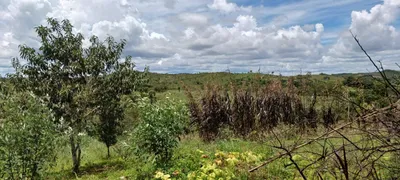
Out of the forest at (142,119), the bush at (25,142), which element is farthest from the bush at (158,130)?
the bush at (25,142)

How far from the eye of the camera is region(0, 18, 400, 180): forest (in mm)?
6512

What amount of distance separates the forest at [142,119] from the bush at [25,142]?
19mm

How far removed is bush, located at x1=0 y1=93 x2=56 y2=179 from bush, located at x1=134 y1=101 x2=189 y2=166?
2.08m

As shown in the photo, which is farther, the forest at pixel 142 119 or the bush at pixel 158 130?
the bush at pixel 158 130

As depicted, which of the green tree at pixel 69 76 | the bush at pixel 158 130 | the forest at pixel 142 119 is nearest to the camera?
the forest at pixel 142 119

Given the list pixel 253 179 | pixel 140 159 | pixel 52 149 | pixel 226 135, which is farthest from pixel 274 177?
pixel 226 135

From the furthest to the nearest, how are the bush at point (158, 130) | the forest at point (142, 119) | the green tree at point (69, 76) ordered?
the green tree at point (69, 76) → the bush at point (158, 130) → the forest at point (142, 119)

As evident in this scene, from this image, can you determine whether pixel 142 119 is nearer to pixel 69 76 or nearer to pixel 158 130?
pixel 158 130

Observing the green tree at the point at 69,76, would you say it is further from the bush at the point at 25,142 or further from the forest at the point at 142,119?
the bush at the point at 25,142

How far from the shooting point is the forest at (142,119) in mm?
6512

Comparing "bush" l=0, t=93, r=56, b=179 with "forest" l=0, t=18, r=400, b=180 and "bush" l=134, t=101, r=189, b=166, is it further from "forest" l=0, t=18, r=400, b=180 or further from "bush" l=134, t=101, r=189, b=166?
"bush" l=134, t=101, r=189, b=166

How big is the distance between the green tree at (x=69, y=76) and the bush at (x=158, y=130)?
3.26 meters

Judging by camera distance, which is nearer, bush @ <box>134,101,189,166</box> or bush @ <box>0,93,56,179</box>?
bush @ <box>0,93,56,179</box>

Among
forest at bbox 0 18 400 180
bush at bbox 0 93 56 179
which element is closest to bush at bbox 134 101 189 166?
forest at bbox 0 18 400 180
